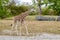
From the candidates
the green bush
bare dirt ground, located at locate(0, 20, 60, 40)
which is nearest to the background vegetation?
the green bush

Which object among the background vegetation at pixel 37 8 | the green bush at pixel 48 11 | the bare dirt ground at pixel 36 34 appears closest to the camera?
the bare dirt ground at pixel 36 34

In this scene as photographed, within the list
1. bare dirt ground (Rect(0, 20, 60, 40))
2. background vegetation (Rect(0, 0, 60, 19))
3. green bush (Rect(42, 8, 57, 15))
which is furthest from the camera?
green bush (Rect(42, 8, 57, 15))

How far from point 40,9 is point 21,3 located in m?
3.55

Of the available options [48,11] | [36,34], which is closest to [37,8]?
[48,11]

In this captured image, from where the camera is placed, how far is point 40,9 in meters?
22.9

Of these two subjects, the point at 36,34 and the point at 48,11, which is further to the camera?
the point at 48,11

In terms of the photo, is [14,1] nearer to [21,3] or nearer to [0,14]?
[21,3]

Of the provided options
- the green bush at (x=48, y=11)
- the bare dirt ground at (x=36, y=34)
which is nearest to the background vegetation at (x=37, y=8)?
the green bush at (x=48, y=11)

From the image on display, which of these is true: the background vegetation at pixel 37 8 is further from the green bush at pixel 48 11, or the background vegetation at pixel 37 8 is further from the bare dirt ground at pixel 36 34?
the bare dirt ground at pixel 36 34

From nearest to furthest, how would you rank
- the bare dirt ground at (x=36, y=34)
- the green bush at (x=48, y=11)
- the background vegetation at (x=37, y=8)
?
the bare dirt ground at (x=36, y=34) → the background vegetation at (x=37, y=8) → the green bush at (x=48, y=11)

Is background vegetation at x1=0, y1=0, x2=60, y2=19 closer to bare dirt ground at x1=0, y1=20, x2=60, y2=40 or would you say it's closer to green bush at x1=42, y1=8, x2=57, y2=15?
green bush at x1=42, y1=8, x2=57, y2=15

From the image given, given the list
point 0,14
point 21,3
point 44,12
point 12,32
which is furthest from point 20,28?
point 21,3

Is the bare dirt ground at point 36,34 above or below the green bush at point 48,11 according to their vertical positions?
below

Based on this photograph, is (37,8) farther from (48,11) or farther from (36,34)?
(36,34)
